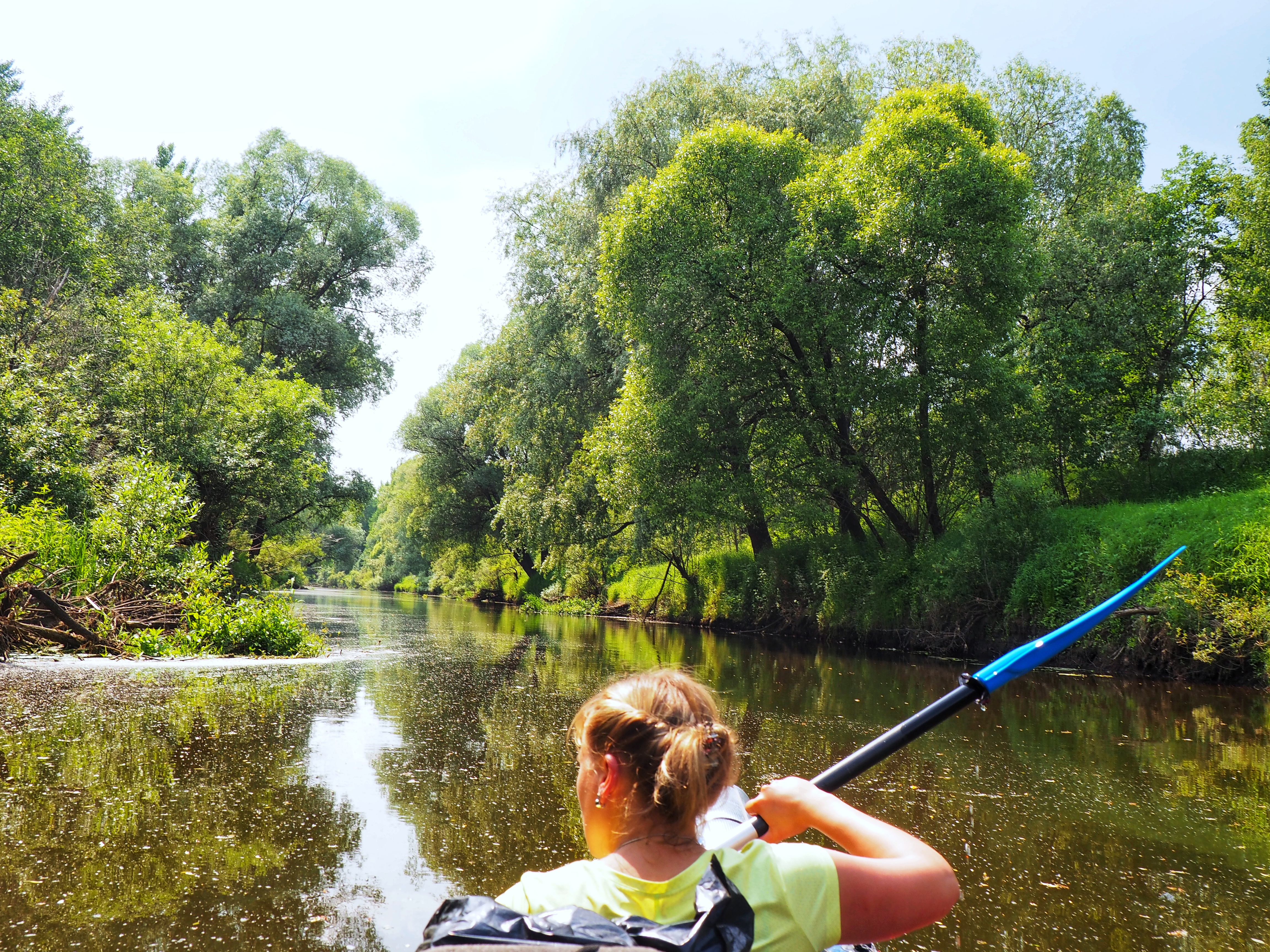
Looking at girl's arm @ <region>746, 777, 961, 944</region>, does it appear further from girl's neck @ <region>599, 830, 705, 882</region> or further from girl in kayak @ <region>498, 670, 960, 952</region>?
girl's neck @ <region>599, 830, 705, 882</region>

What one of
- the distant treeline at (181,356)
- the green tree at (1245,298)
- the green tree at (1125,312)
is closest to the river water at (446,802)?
the distant treeline at (181,356)

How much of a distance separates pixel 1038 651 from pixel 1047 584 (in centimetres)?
1228

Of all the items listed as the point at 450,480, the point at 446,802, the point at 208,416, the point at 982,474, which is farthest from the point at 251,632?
the point at 450,480

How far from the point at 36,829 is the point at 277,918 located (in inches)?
55.4

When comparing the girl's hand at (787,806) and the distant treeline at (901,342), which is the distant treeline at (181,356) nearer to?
the distant treeline at (901,342)

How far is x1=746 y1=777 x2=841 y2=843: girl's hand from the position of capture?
1.64 meters

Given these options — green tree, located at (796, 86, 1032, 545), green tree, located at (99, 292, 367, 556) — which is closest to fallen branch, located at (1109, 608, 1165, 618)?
green tree, located at (796, 86, 1032, 545)

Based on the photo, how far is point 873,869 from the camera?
1440 millimetres

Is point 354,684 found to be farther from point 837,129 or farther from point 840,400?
point 837,129

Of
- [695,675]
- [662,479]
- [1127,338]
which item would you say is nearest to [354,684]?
[695,675]

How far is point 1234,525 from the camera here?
10.9 m

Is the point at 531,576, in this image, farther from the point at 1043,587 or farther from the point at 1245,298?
the point at 1245,298

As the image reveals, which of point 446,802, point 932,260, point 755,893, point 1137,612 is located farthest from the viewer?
point 932,260

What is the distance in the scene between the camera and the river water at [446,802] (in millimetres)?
2869
